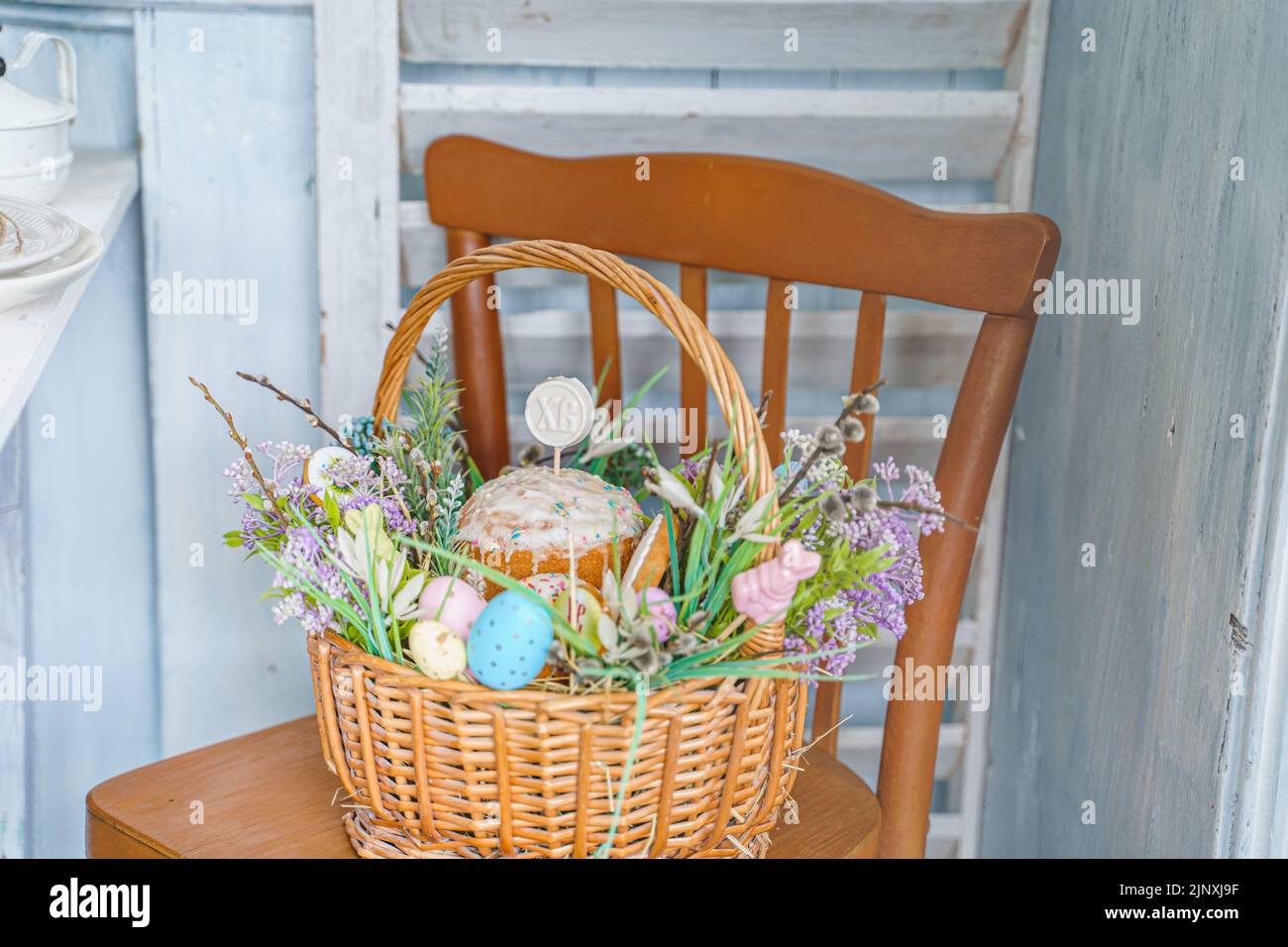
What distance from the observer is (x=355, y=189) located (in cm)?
114

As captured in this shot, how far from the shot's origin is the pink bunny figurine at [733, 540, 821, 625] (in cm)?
66

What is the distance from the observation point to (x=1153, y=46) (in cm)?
95

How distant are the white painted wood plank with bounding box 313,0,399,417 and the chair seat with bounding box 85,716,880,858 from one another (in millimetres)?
394

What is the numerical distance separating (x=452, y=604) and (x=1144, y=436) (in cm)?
58

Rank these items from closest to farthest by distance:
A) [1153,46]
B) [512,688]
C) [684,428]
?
[512,688], [1153,46], [684,428]

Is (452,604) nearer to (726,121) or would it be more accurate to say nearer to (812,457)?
(812,457)

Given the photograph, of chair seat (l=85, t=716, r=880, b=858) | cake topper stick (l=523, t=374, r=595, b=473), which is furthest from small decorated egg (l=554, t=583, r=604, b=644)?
chair seat (l=85, t=716, r=880, b=858)

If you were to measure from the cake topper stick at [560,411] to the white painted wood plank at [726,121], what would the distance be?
41 centimetres

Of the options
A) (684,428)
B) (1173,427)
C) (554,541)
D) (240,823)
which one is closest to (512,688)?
(554,541)

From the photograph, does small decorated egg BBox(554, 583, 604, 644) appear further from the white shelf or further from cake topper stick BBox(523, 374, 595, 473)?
the white shelf

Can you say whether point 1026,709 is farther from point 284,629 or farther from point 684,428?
point 284,629

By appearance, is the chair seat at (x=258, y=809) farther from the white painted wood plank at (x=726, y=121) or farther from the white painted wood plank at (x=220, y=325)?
the white painted wood plank at (x=726, y=121)

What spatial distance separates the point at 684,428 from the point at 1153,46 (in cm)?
48

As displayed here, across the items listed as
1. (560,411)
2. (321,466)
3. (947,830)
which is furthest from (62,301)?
(947,830)
